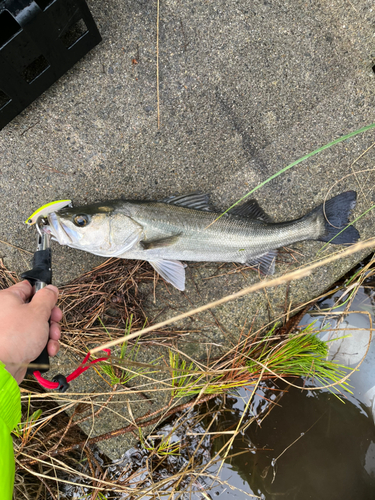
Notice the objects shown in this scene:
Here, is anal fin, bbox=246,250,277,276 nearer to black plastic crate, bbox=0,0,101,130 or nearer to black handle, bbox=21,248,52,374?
black handle, bbox=21,248,52,374

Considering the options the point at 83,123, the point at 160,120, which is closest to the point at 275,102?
the point at 160,120

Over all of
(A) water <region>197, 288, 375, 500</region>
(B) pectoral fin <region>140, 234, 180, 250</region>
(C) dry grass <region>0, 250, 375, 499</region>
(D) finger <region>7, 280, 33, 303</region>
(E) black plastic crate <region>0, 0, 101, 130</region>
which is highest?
(E) black plastic crate <region>0, 0, 101, 130</region>

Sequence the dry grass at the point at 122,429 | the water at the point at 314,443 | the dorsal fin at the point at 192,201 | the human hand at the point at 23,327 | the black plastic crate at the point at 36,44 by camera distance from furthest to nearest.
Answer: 1. the water at the point at 314,443
2. the dry grass at the point at 122,429
3. the dorsal fin at the point at 192,201
4. the black plastic crate at the point at 36,44
5. the human hand at the point at 23,327

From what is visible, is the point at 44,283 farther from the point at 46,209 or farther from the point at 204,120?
the point at 204,120

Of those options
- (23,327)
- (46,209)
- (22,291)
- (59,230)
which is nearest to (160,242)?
(59,230)

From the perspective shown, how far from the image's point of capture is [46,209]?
2.92m

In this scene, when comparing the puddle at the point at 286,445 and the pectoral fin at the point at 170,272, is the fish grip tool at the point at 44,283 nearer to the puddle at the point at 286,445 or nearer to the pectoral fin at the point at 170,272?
the pectoral fin at the point at 170,272

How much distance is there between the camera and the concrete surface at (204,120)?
309 cm

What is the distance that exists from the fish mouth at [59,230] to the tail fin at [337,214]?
2.50 metres

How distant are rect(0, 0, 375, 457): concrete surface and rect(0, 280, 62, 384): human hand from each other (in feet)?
3.44

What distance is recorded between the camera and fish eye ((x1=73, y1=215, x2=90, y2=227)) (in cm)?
276

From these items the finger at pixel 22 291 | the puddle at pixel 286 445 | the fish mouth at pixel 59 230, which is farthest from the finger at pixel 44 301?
the puddle at pixel 286 445

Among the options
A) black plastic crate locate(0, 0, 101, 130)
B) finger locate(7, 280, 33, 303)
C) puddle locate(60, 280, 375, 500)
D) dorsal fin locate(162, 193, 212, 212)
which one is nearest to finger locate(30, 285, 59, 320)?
finger locate(7, 280, 33, 303)

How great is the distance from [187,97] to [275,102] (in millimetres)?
956
